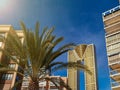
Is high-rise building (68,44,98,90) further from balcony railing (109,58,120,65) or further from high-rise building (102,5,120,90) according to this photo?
balcony railing (109,58,120,65)

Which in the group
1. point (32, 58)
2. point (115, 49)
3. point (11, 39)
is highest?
point (115, 49)

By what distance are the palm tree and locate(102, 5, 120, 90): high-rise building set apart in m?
33.1

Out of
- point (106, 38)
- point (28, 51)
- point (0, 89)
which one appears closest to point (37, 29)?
point (28, 51)

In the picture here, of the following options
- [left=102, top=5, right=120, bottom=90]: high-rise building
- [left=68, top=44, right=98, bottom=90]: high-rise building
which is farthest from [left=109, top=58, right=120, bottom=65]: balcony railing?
[left=68, top=44, right=98, bottom=90]: high-rise building

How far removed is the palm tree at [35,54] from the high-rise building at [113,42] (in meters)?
33.1

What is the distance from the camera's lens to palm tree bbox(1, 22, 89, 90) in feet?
53.4

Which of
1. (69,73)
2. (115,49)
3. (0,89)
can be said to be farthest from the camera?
(69,73)

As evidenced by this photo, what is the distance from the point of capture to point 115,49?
185 ft

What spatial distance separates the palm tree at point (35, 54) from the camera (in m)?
16.3

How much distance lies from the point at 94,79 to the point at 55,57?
131m

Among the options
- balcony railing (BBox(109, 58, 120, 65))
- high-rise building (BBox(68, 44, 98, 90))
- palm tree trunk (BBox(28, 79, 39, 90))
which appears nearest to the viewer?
palm tree trunk (BBox(28, 79, 39, 90))

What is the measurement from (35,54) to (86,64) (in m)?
Answer: 135

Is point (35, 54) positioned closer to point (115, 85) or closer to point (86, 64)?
point (115, 85)

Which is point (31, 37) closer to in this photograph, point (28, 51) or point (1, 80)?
point (28, 51)
